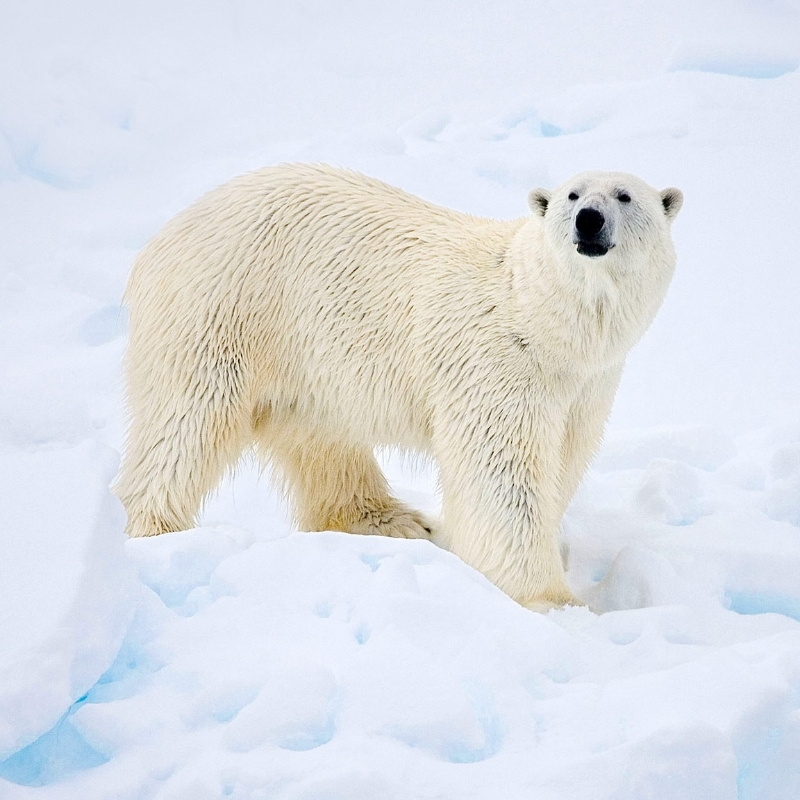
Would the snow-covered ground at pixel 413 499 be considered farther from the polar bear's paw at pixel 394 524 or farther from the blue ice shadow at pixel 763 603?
the polar bear's paw at pixel 394 524

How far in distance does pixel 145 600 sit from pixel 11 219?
18.9 ft

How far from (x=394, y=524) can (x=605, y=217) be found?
1862 millimetres

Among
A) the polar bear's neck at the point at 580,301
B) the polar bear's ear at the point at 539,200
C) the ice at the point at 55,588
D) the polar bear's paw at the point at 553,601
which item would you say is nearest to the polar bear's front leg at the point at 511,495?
the polar bear's paw at the point at 553,601

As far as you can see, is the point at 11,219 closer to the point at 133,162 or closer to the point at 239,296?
the point at 133,162

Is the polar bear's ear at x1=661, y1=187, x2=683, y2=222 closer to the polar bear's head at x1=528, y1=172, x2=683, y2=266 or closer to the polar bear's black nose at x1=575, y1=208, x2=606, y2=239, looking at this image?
the polar bear's head at x1=528, y1=172, x2=683, y2=266

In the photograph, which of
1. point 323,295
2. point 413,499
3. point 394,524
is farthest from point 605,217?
point 413,499

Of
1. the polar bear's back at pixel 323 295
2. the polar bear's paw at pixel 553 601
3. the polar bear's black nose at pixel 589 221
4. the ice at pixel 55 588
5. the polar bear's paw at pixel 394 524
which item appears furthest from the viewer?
the polar bear's paw at pixel 394 524

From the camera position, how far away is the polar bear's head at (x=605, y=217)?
320 centimetres

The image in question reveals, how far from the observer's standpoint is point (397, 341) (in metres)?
3.78

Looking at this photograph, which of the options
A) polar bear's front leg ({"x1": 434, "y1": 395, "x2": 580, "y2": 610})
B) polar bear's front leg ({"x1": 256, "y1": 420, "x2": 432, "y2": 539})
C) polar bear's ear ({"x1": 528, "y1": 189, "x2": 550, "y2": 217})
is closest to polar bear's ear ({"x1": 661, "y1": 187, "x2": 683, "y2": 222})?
polar bear's ear ({"x1": 528, "y1": 189, "x2": 550, "y2": 217})

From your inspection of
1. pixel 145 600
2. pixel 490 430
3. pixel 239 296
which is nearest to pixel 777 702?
pixel 145 600

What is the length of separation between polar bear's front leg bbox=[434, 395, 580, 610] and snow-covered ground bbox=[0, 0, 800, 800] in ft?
0.85

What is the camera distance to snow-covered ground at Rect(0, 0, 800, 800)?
1989mm

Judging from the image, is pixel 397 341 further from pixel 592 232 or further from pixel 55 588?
pixel 55 588
